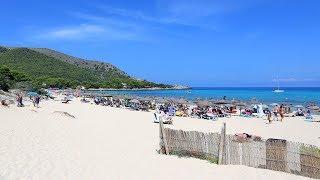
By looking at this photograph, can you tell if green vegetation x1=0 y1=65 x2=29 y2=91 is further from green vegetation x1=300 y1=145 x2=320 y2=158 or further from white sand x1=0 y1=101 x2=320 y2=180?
green vegetation x1=300 y1=145 x2=320 y2=158

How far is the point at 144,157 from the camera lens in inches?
529

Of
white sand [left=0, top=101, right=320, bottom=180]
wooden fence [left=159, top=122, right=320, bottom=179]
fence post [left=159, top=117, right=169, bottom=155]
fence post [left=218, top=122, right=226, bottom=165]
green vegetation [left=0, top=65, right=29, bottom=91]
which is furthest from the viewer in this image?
green vegetation [left=0, top=65, right=29, bottom=91]

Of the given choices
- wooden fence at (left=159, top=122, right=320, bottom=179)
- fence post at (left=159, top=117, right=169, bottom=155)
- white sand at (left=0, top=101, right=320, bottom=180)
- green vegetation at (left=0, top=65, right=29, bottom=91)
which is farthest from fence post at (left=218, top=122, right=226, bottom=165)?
green vegetation at (left=0, top=65, right=29, bottom=91)

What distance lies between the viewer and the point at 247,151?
1218 cm

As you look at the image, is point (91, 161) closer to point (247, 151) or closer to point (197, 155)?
point (197, 155)

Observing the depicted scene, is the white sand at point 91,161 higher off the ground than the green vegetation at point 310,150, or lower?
lower

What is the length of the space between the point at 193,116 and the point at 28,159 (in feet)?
82.5

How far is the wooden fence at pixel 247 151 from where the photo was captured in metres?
11.2

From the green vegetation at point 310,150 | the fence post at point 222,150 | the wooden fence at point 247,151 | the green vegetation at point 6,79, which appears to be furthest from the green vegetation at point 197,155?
the green vegetation at point 6,79

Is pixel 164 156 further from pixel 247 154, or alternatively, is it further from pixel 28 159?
pixel 28 159

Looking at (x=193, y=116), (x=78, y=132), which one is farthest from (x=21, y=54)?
(x=78, y=132)

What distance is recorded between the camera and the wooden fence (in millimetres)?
11180

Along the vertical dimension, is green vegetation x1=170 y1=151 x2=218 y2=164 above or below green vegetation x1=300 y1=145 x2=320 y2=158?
below

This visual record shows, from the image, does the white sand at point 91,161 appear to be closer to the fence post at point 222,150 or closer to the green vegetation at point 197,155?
the green vegetation at point 197,155
